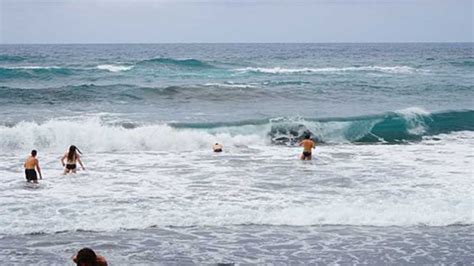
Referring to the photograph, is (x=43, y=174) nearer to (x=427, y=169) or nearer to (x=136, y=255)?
(x=136, y=255)

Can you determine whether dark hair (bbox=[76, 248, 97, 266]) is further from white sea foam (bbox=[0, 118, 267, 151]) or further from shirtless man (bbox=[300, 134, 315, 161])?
white sea foam (bbox=[0, 118, 267, 151])

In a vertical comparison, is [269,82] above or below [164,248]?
above

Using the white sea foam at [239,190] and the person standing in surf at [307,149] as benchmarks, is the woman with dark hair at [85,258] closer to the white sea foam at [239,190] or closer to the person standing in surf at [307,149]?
the white sea foam at [239,190]

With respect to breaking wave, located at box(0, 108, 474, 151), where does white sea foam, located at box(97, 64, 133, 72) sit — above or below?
above

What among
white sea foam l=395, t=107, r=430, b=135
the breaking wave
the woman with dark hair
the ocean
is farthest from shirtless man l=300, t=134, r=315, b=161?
the woman with dark hair

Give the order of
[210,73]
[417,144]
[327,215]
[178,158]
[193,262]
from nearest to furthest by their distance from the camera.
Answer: [193,262]
[327,215]
[178,158]
[417,144]
[210,73]

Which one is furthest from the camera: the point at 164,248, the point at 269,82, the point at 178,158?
the point at 269,82

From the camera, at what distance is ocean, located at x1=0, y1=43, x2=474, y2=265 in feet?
33.2

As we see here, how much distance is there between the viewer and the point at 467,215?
11.9m

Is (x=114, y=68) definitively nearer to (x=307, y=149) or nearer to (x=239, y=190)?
(x=307, y=149)

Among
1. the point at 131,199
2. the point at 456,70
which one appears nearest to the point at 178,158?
the point at 131,199

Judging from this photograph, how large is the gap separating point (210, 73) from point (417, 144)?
26.3 m

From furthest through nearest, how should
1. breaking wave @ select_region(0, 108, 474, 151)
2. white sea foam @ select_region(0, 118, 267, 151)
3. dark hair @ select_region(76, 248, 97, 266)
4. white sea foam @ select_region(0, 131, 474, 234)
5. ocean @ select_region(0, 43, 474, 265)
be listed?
breaking wave @ select_region(0, 108, 474, 151) < white sea foam @ select_region(0, 118, 267, 151) < white sea foam @ select_region(0, 131, 474, 234) < ocean @ select_region(0, 43, 474, 265) < dark hair @ select_region(76, 248, 97, 266)

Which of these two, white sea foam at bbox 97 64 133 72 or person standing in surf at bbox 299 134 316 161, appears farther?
white sea foam at bbox 97 64 133 72
